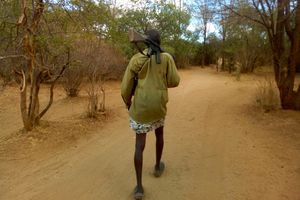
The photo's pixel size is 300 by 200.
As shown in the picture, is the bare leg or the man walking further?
the bare leg

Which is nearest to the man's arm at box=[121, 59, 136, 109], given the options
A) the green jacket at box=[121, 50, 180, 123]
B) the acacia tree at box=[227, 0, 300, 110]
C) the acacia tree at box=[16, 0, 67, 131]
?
the green jacket at box=[121, 50, 180, 123]

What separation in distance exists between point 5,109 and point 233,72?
48.0 ft

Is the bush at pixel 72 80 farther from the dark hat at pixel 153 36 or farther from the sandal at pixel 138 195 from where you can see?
the sandal at pixel 138 195

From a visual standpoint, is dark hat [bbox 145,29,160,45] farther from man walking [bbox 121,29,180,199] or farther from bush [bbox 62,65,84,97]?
bush [bbox 62,65,84,97]

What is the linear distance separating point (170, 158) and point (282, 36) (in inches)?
194

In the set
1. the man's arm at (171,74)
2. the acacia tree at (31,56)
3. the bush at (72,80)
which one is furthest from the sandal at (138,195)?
the bush at (72,80)

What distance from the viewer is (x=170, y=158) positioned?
16.7ft

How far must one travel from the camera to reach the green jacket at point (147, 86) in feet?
12.3

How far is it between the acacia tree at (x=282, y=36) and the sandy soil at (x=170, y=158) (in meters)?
0.52

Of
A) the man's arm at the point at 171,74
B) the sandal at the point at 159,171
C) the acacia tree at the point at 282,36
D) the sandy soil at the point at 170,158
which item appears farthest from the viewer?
the acacia tree at the point at 282,36

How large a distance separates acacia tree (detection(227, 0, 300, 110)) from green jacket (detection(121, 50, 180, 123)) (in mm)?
4637

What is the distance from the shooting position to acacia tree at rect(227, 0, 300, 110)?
7.52 m

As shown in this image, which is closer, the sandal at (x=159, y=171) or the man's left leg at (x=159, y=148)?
the man's left leg at (x=159, y=148)

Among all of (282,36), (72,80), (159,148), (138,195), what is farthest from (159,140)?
(72,80)
